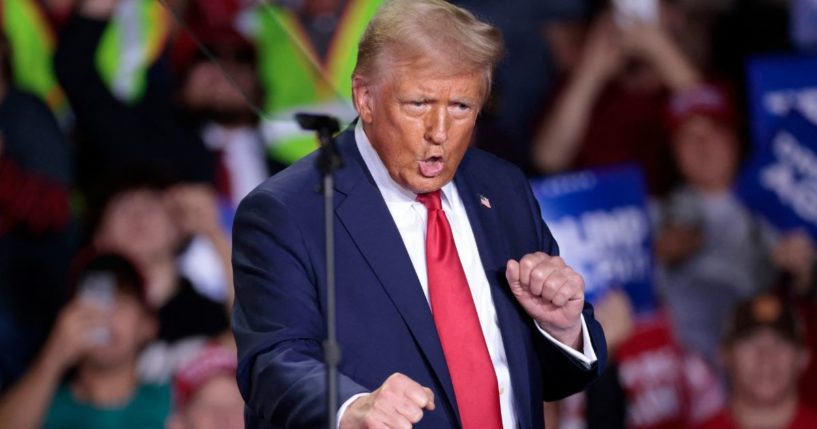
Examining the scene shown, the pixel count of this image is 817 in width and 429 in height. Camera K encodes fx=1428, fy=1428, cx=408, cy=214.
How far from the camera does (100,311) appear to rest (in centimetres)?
457

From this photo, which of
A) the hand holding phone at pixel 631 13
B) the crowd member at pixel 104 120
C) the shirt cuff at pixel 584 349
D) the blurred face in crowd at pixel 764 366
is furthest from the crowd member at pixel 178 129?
the shirt cuff at pixel 584 349

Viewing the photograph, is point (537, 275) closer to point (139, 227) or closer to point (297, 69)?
point (297, 69)

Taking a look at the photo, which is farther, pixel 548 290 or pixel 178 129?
pixel 178 129

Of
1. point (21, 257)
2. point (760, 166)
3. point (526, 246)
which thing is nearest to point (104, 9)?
point (21, 257)

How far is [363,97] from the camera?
92.4 inches

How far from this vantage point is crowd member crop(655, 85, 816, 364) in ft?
17.7

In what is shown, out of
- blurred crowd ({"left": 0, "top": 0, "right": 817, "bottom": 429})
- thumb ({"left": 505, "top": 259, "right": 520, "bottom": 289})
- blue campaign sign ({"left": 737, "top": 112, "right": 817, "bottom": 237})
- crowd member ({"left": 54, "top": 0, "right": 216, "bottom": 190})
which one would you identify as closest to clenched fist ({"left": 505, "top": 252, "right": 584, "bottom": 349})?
thumb ({"left": 505, "top": 259, "right": 520, "bottom": 289})

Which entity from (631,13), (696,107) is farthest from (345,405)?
(631,13)

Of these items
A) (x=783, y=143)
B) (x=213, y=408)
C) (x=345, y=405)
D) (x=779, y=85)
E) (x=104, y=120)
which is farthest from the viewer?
(x=779, y=85)

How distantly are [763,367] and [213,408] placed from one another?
1870mm

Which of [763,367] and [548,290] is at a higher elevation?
[548,290]

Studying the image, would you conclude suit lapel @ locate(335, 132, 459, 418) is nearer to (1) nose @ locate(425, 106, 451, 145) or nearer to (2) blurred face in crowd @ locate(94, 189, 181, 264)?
(1) nose @ locate(425, 106, 451, 145)

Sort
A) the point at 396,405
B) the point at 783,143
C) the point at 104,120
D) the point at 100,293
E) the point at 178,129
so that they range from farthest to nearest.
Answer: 1. the point at 783,143
2. the point at 178,129
3. the point at 104,120
4. the point at 100,293
5. the point at 396,405

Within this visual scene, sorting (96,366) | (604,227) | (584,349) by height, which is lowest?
(96,366)
